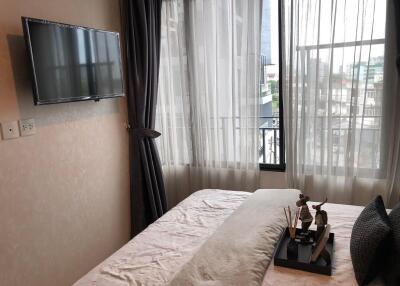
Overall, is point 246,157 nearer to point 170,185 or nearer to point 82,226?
point 170,185

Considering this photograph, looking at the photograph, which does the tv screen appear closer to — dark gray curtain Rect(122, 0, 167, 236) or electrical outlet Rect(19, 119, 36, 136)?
electrical outlet Rect(19, 119, 36, 136)

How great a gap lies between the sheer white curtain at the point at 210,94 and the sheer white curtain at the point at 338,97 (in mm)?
337

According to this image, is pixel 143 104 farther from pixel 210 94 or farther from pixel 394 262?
pixel 394 262

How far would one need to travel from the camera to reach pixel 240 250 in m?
1.55

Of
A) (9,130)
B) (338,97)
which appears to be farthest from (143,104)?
(338,97)

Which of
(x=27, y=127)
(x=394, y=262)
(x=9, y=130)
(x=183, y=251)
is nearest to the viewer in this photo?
(x=394, y=262)

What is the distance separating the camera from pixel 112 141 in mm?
2875

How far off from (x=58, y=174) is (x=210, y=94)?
59.3 inches

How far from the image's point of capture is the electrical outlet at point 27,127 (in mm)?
2045

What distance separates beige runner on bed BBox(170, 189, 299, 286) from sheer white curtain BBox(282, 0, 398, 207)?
0.91 meters

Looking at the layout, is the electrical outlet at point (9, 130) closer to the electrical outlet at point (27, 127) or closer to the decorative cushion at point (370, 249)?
the electrical outlet at point (27, 127)

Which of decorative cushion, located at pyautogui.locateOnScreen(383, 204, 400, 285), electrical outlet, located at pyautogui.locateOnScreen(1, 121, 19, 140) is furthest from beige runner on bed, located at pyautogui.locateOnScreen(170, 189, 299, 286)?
electrical outlet, located at pyautogui.locateOnScreen(1, 121, 19, 140)

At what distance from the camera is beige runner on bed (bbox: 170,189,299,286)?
138 centimetres

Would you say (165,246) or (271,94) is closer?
(165,246)
